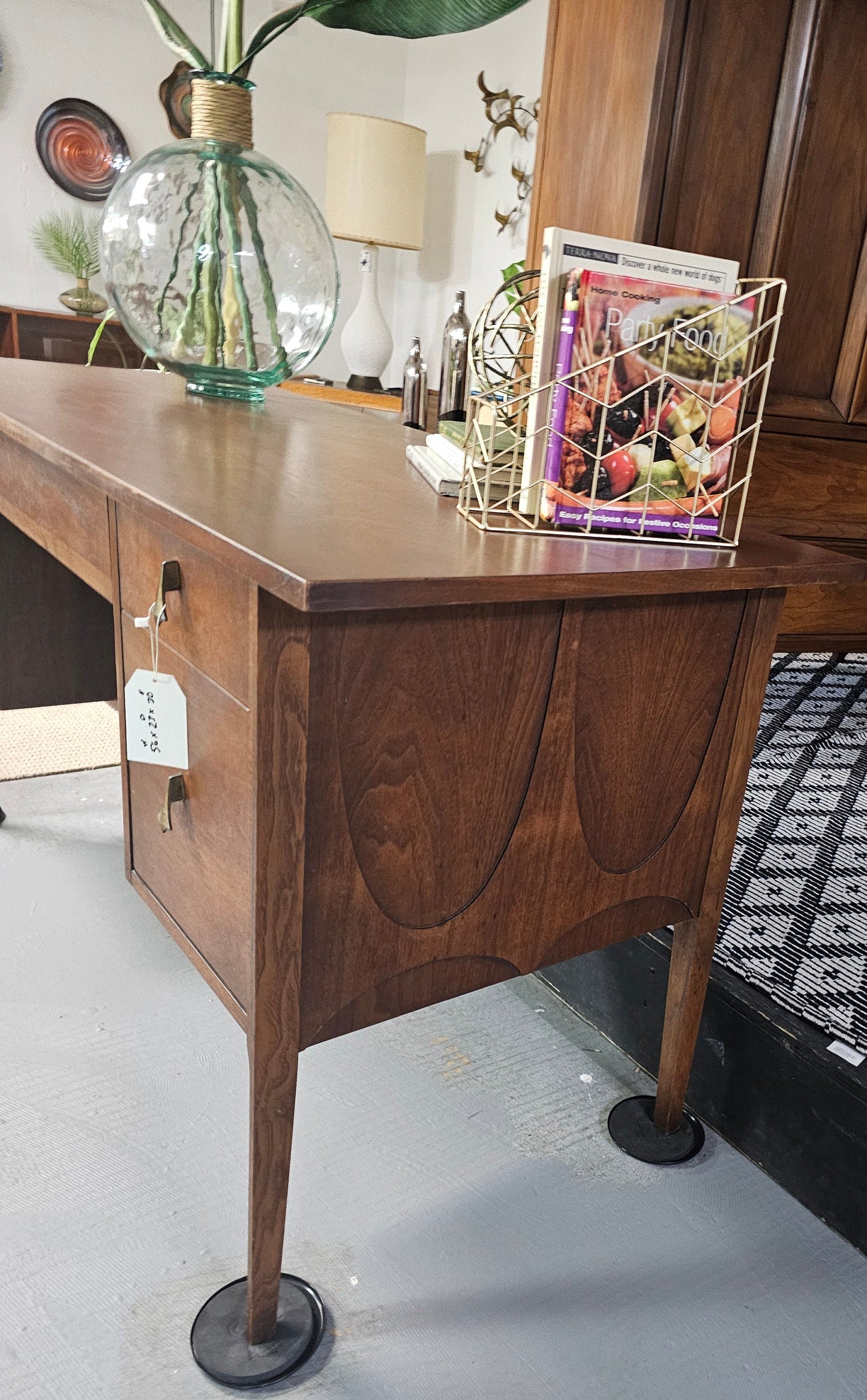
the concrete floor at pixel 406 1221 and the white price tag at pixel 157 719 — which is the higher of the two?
the white price tag at pixel 157 719

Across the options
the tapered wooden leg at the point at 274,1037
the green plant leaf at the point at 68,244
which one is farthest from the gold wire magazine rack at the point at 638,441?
the green plant leaf at the point at 68,244

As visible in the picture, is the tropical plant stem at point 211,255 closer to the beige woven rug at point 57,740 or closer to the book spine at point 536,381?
the book spine at point 536,381

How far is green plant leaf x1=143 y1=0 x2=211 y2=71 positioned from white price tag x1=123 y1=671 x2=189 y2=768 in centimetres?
79

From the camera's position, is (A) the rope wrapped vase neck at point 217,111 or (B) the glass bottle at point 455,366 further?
(B) the glass bottle at point 455,366

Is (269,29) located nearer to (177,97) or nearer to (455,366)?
(455,366)

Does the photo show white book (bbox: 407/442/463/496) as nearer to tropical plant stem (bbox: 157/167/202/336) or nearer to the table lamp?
tropical plant stem (bbox: 157/167/202/336)

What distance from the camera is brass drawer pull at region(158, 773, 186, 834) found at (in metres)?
0.80

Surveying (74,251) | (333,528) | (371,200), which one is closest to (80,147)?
(74,251)

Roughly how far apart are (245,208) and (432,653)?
2.63ft

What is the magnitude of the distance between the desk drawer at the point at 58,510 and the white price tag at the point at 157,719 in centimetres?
18

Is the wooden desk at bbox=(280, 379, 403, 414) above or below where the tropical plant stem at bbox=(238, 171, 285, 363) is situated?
below

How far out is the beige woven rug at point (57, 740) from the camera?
200 centimetres

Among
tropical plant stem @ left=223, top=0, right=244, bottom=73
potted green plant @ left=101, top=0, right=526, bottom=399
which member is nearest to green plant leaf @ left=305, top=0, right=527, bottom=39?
potted green plant @ left=101, top=0, right=526, bottom=399

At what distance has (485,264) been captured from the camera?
383 cm
